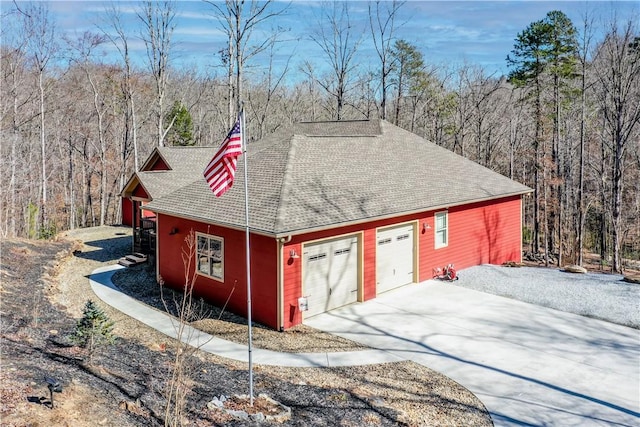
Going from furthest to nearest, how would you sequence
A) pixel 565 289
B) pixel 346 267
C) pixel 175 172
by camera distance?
pixel 175 172
pixel 565 289
pixel 346 267

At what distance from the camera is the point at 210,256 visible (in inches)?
499

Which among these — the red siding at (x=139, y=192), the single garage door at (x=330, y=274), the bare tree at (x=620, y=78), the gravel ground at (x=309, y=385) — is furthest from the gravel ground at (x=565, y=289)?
the red siding at (x=139, y=192)

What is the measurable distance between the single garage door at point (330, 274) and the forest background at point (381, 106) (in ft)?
41.4

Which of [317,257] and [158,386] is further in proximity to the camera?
[317,257]

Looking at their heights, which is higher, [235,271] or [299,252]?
[299,252]

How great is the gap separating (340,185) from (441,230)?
169 inches

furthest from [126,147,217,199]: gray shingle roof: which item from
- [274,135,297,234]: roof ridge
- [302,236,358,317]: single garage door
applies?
[302,236,358,317]: single garage door

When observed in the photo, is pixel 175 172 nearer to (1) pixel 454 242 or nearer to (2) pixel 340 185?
(2) pixel 340 185

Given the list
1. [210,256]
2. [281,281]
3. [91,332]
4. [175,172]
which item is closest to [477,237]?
[281,281]

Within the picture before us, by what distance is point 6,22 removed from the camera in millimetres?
23953

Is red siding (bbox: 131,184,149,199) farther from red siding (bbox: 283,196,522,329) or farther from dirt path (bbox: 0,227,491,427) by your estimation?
red siding (bbox: 283,196,522,329)

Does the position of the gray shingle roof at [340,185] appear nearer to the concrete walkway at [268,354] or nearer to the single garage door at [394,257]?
the single garage door at [394,257]

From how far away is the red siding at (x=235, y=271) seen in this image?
10.9m

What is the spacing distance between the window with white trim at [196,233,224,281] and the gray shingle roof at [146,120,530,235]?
69cm
